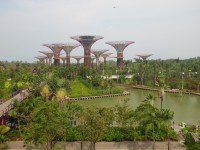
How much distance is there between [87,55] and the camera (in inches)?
3484

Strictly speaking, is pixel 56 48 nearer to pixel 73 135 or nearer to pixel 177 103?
pixel 177 103

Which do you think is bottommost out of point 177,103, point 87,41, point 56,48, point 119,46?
point 177,103

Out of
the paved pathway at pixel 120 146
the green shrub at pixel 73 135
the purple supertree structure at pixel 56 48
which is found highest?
the purple supertree structure at pixel 56 48

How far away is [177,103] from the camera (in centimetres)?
4494

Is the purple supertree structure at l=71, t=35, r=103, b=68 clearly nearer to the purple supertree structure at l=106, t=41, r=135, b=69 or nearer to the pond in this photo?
the purple supertree structure at l=106, t=41, r=135, b=69

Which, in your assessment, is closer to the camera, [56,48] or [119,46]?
[56,48]

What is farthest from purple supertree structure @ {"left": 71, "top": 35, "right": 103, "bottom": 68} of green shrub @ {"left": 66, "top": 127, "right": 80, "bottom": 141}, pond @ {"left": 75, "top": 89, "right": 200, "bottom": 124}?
green shrub @ {"left": 66, "top": 127, "right": 80, "bottom": 141}

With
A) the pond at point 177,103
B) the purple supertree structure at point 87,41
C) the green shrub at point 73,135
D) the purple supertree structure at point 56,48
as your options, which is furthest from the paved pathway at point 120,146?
the purple supertree structure at point 56,48

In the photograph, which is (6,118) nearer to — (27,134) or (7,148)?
(7,148)

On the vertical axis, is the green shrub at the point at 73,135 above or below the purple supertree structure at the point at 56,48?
below

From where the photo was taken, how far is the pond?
34.3 meters

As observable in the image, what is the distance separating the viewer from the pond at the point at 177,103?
34.3 metres

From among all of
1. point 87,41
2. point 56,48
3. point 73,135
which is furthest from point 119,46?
point 73,135

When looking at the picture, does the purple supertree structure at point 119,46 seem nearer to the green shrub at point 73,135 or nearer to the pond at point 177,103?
the pond at point 177,103
